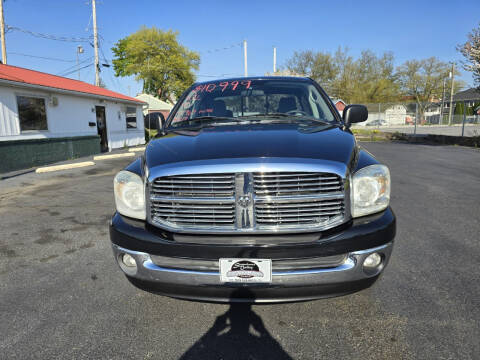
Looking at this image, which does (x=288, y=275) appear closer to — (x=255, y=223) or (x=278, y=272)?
(x=278, y=272)

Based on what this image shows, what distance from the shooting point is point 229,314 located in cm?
238

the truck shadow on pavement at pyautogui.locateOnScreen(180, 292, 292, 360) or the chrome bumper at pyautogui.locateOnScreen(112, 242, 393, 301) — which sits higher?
the chrome bumper at pyautogui.locateOnScreen(112, 242, 393, 301)

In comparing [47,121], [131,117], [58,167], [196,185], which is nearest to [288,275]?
[196,185]

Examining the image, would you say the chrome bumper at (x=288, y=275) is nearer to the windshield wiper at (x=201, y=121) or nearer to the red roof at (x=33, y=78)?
the windshield wiper at (x=201, y=121)

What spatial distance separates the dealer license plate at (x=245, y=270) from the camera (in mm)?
1859

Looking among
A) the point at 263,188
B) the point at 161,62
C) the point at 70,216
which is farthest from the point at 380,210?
the point at 161,62

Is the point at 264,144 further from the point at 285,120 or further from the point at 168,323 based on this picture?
the point at 168,323

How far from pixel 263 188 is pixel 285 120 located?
111 cm

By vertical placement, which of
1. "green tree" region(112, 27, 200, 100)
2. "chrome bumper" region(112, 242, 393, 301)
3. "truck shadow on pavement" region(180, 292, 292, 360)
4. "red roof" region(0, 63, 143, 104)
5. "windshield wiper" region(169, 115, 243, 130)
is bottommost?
"truck shadow on pavement" region(180, 292, 292, 360)

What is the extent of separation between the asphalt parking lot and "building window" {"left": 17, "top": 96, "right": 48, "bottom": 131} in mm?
8969

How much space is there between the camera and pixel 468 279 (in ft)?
9.19

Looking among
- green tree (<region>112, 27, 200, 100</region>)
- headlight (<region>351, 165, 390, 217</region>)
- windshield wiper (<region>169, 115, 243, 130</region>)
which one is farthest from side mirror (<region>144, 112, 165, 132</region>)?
green tree (<region>112, 27, 200, 100</region>)

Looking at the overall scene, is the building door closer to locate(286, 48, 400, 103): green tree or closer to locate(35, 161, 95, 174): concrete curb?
locate(35, 161, 95, 174): concrete curb

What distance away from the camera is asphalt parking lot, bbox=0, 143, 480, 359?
2.02 m
